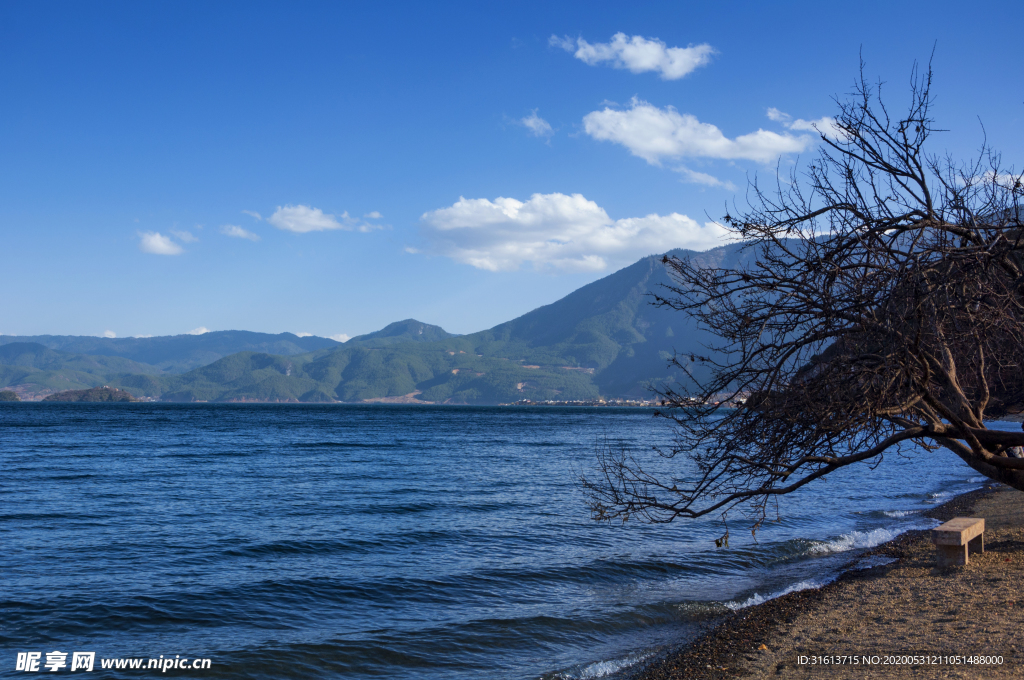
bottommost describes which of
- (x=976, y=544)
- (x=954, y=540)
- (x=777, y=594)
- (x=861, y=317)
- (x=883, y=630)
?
(x=777, y=594)

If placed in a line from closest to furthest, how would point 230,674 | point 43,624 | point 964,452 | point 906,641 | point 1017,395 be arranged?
point 964,452 → point 906,641 → point 230,674 → point 43,624 → point 1017,395

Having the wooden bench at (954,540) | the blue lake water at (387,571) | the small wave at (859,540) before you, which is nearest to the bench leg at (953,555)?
the wooden bench at (954,540)

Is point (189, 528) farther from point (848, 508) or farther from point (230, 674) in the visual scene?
point (848, 508)

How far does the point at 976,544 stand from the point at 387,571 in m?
11.1

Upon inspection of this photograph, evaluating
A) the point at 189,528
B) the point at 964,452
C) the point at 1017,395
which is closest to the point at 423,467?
the point at 189,528

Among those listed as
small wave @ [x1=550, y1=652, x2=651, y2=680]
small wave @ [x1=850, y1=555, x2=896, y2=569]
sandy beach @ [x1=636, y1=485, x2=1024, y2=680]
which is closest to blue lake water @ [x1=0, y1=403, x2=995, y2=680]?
small wave @ [x1=550, y1=652, x2=651, y2=680]

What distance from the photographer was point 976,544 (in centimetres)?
1144

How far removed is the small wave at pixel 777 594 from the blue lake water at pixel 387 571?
3.2 inches

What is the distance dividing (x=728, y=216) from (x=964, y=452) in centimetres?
366

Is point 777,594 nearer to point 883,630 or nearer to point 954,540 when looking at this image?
point 954,540

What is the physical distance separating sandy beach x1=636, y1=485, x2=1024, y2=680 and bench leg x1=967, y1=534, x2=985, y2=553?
15cm

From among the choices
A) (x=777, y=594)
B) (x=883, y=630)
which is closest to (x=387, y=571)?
(x=777, y=594)

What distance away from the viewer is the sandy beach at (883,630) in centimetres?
670

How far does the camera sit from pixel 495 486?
26.0m
